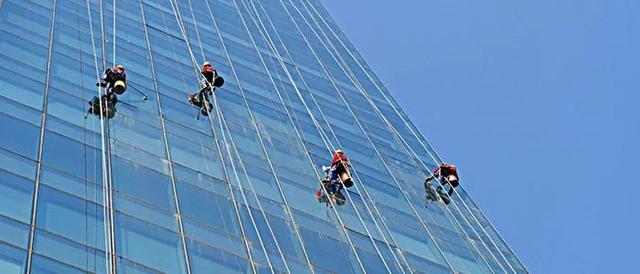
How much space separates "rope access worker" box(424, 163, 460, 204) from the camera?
23969mm

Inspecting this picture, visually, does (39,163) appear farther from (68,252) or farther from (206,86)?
(206,86)

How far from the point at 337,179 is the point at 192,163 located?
378cm

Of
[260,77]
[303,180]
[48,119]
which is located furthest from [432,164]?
[48,119]

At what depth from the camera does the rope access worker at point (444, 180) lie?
24.0 metres

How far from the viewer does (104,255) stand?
45.2 ft

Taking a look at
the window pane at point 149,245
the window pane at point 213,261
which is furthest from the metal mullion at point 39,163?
the window pane at point 213,261

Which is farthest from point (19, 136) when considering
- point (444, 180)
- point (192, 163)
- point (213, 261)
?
point (444, 180)

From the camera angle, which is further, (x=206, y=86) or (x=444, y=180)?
(x=444, y=180)

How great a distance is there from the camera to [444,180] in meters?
24.8

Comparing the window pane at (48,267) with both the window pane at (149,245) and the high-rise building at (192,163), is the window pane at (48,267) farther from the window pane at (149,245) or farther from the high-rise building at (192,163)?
the window pane at (149,245)

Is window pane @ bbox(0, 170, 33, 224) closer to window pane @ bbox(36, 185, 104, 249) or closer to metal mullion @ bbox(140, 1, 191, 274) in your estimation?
window pane @ bbox(36, 185, 104, 249)

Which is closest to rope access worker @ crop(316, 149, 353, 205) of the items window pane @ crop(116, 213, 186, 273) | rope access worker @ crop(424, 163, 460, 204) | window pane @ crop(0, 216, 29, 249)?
rope access worker @ crop(424, 163, 460, 204)

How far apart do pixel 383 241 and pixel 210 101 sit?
17.7 feet

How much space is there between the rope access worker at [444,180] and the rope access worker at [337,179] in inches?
130
